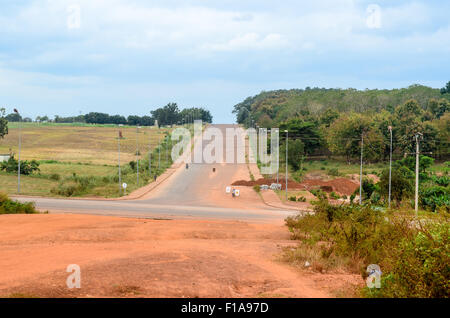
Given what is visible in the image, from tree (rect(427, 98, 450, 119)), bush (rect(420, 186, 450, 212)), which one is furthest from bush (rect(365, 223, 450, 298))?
tree (rect(427, 98, 450, 119))

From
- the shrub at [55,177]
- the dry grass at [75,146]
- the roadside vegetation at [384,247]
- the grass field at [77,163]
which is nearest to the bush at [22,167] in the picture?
the grass field at [77,163]

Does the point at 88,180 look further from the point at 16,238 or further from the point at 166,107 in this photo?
the point at 166,107

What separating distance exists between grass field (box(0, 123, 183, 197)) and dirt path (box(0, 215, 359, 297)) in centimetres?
2667

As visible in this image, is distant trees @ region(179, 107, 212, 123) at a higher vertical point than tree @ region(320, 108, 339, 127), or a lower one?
higher

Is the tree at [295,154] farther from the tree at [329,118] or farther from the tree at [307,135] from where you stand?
the tree at [329,118]

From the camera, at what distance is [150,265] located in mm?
14180

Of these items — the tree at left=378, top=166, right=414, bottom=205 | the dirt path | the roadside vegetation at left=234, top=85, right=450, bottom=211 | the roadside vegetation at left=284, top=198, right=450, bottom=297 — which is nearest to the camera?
the roadside vegetation at left=284, top=198, right=450, bottom=297

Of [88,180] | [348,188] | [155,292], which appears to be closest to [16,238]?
[155,292]

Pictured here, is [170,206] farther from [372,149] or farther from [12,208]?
[372,149]

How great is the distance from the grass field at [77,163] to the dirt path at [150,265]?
2667 centimetres

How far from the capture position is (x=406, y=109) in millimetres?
97562

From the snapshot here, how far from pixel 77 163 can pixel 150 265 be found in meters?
64.5

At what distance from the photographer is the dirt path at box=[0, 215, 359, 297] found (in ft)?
39.7

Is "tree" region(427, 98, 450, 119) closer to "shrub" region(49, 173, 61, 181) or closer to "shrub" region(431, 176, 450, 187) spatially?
"shrub" region(431, 176, 450, 187)
